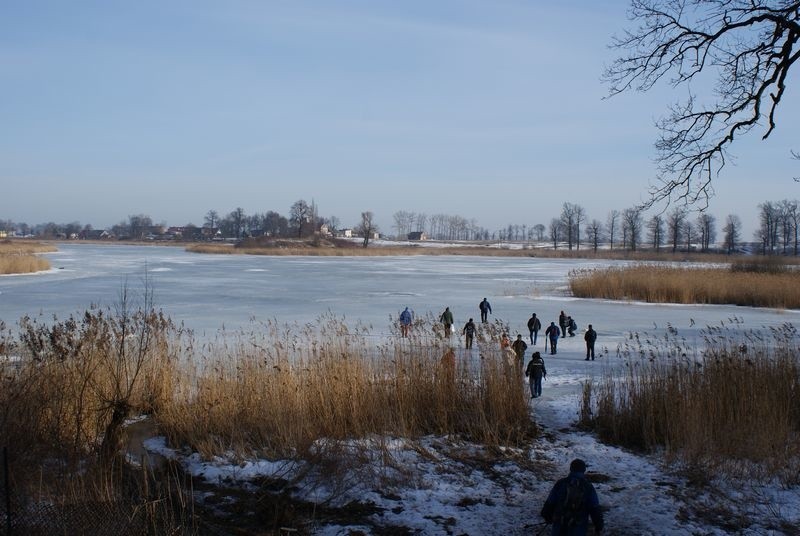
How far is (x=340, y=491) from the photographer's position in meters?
5.84

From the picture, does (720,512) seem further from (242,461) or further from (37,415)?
(37,415)

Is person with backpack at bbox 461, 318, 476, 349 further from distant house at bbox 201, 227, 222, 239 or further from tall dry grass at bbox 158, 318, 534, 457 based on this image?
distant house at bbox 201, 227, 222, 239

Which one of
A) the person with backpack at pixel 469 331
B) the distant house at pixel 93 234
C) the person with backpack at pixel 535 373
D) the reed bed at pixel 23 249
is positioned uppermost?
the distant house at pixel 93 234

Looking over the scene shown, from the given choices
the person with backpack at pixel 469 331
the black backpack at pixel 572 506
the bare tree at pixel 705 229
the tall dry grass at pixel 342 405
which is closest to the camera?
the black backpack at pixel 572 506

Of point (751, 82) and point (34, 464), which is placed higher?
point (751, 82)

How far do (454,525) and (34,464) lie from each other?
357cm

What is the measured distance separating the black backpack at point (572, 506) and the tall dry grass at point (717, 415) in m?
2.48

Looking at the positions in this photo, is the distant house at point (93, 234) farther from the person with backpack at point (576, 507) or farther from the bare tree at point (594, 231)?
the person with backpack at point (576, 507)

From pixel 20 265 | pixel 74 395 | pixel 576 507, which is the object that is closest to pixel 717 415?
pixel 576 507

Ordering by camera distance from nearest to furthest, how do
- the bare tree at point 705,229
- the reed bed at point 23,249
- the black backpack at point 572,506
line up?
1. the black backpack at point 572,506
2. the reed bed at point 23,249
3. the bare tree at point 705,229

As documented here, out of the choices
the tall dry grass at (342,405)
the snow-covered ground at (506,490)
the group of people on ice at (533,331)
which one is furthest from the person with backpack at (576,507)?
the group of people on ice at (533,331)

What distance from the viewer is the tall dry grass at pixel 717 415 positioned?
6438mm

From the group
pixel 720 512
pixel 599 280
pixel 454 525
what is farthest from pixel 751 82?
pixel 599 280

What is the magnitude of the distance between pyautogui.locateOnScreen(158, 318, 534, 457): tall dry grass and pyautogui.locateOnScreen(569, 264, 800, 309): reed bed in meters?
22.4
